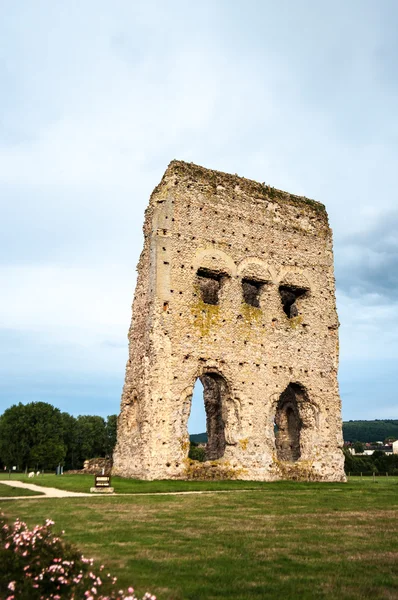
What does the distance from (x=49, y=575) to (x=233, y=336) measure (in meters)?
14.3

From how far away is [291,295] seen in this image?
21828 millimetres

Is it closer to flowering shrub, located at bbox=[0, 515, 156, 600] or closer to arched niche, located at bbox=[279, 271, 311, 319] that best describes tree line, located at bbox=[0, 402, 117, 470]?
arched niche, located at bbox=[279, 271, 311, 319]

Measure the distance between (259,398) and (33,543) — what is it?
45.4 ft

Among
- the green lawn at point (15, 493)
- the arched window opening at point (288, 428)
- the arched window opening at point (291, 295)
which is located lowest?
the green lawn at point (15, 493)

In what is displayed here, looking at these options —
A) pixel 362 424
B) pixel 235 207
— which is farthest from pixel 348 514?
pixel 362 424

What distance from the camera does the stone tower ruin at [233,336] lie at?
16891 millimetres

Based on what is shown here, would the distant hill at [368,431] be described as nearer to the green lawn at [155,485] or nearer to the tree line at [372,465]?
the tree line at [372,465]

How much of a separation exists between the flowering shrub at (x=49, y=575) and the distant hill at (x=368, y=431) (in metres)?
117

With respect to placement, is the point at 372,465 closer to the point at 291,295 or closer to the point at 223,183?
the point at 291,295

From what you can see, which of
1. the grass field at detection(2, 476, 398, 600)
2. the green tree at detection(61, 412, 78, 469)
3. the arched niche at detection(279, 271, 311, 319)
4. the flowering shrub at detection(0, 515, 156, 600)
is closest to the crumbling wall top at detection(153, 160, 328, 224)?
the arched niche at detection(279, 271, 311, 319)

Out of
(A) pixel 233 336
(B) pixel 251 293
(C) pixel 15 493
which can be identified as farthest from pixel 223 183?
(C) pixel 15 493

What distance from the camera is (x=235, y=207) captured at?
1995 centimetres

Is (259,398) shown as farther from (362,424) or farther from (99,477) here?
(362,424)

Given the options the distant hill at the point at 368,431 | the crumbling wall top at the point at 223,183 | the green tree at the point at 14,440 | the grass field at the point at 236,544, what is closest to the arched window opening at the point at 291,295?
the crumbling wall top at the point at 223,183
